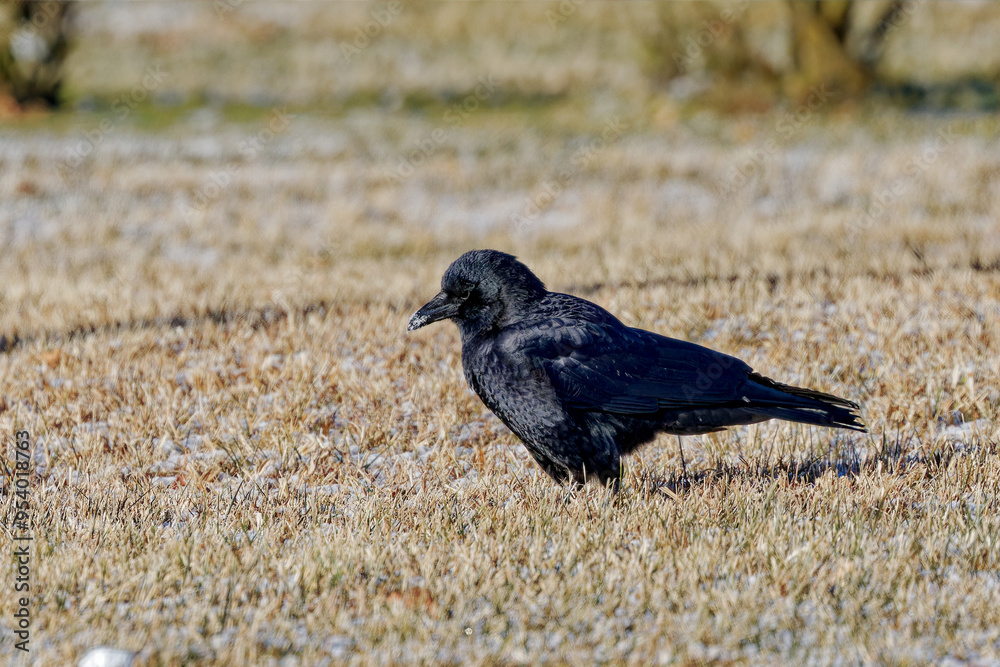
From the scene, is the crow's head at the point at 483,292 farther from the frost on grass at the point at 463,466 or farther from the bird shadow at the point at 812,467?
the bird shadow at the point at 812,467

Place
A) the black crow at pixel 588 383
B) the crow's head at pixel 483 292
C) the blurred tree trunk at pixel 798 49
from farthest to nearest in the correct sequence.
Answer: the blurred tree trunk at pixel 798 49 < the crow's head at pixel 483 292 < the black crow at pixel 588 383

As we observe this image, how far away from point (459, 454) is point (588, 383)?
92cm

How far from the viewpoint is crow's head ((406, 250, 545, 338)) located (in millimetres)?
3691

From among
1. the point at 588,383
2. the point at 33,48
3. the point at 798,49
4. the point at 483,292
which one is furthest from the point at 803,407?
the point at 33,48

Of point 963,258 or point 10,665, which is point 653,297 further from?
point 10,665

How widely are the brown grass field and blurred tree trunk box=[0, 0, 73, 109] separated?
25.1 feet

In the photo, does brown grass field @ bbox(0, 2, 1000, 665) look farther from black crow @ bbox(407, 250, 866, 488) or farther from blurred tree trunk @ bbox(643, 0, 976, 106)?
blurred tree trunk @ bbox(643, 0, 976, 106)

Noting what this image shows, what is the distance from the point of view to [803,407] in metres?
3.43

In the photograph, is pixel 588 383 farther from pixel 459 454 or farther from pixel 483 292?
pixel 459 454

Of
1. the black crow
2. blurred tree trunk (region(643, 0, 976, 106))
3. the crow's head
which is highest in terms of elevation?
blurred tree trunk (region(643, 0, 976, 106))

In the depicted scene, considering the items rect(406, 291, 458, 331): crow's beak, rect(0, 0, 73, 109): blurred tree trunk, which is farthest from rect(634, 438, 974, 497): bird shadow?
rect(0, 0, 73, 109): blurred tree trunk

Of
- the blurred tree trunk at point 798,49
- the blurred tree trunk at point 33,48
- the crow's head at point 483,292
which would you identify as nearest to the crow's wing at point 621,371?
the crow's head at point 483,292

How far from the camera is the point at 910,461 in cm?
400

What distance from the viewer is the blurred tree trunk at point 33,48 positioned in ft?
53.1
